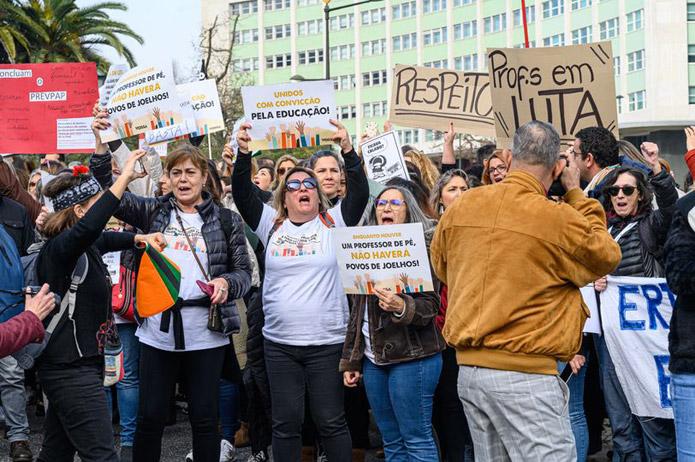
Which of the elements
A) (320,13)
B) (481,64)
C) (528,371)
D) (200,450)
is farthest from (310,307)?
(320,13)

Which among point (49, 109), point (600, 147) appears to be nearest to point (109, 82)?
point (49, 109)

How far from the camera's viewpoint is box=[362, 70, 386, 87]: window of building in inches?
3602

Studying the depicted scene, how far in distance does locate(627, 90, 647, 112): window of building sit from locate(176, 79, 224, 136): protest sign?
63.7m

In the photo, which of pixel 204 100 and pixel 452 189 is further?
pixel 204 100

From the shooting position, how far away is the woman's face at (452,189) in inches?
316

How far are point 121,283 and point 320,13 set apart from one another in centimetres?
8989

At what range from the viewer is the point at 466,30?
86062 millimetres

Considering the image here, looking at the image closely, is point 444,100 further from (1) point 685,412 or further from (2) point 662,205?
(1) point 685,412

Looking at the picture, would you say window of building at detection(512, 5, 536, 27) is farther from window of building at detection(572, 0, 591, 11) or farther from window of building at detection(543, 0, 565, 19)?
window of building at detection(572, 0, 591, 11)

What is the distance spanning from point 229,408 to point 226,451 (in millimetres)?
328

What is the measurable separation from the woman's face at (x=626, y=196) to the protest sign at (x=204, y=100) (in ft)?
16.2

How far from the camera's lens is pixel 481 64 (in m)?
85.2

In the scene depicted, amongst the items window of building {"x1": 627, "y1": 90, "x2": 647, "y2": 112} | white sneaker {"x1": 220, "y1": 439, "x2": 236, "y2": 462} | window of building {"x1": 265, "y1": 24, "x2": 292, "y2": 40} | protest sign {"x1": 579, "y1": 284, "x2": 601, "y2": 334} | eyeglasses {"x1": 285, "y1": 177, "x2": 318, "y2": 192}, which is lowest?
white sneaker {"x1": 220, "y1": 439, "x2": 236, "y2": 462}

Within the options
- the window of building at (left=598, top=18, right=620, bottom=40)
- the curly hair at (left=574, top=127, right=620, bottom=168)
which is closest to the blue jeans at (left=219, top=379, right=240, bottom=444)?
the curly hair at (left=574, top=127, right=620, bottom=168)
